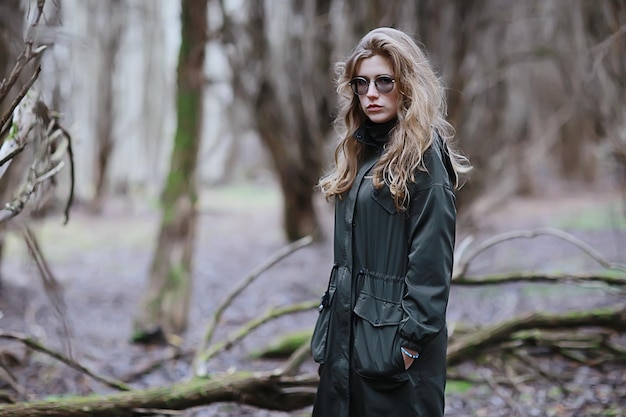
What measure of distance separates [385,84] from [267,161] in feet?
36.3

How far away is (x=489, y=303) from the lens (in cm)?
736

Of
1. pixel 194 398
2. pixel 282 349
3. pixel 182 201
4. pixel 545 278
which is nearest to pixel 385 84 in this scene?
pixel 194 398

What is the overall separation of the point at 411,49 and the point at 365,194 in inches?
21.8

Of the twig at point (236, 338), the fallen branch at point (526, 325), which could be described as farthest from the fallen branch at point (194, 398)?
the fallen branch at point (526, 325)

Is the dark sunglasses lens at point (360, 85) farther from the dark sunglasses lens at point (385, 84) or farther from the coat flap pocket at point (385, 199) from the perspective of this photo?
the coat flap pocket at point (385, 199)

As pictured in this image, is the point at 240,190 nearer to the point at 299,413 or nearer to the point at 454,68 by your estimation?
the point at 454,68

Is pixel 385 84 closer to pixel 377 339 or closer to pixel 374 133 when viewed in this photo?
pixel 374 133

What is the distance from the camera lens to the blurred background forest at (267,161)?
17.2 feet

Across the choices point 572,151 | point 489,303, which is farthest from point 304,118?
point 572,151

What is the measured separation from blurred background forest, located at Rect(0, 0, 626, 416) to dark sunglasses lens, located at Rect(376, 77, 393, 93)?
4.11 feet

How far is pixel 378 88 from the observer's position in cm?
239

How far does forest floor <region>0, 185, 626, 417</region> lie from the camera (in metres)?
4.28

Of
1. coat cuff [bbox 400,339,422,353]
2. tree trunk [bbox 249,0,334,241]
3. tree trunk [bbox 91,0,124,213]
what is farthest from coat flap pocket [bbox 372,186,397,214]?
tree trunk [bbox 91,0,124,213]

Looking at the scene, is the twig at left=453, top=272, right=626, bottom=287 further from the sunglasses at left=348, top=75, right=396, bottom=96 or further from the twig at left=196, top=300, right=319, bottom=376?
the sunglasses at left=348, top=75, right=396, bottom=96
